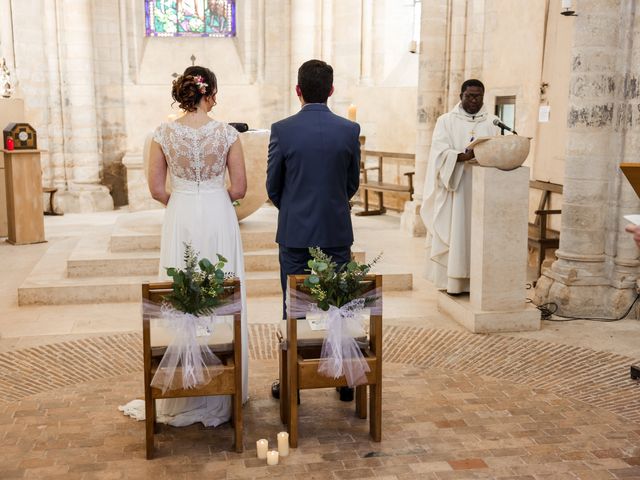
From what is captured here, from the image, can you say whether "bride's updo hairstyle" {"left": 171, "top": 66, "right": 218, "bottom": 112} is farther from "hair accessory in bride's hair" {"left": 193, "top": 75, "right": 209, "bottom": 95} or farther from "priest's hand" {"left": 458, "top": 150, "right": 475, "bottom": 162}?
"priest's hand" {"left": 458, "top": 150, "right": 475, "bottom": 162}

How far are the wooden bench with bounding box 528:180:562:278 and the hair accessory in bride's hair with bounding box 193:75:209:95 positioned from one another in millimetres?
4352

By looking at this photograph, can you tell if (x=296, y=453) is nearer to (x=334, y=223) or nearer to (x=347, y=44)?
(x=334, y=223)

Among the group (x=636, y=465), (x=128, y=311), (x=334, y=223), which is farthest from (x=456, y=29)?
(x=636, y=465)

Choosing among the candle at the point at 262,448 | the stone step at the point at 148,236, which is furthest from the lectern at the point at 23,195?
the candle at the point at 262,448

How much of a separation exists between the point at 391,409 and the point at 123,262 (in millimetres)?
3841

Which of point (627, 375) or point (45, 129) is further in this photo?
point (45, 129)

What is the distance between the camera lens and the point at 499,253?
20.1 feet

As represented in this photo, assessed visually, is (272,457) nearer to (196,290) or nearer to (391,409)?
(196,290)

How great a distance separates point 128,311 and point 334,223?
309 centimetres

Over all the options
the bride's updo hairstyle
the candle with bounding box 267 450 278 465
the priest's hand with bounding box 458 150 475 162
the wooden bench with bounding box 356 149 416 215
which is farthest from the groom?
the wooden bench with bounding box 356 149 416 215

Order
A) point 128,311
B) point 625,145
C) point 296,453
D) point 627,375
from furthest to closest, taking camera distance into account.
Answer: point 128,311, point 625,145, point 627,375, point 296,453

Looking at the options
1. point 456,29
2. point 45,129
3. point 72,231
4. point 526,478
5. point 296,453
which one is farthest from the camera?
point 45,129

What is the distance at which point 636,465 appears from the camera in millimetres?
3924

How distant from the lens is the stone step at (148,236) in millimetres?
7918
